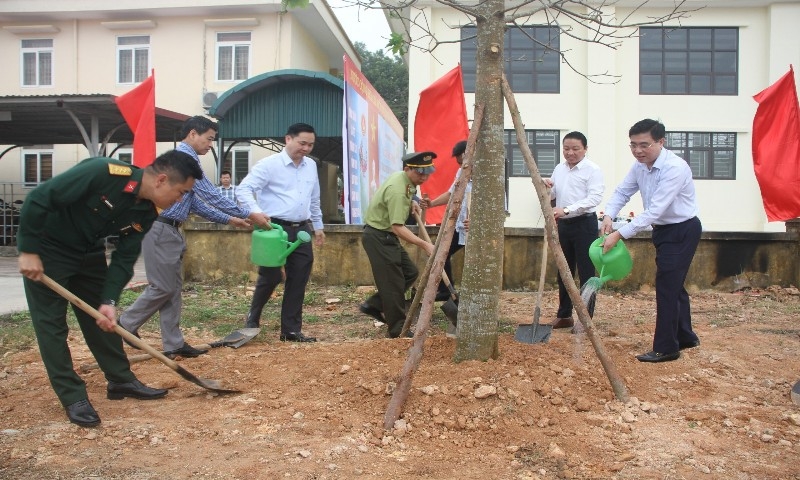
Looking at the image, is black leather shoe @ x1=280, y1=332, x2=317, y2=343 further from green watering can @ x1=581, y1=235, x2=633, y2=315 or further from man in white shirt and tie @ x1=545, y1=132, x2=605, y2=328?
green watering can @ x1=581, y1=235, x2=633, y2=315

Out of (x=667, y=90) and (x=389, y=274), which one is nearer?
(x=389, y=274)

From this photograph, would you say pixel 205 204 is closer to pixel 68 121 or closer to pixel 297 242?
pixel 297 242

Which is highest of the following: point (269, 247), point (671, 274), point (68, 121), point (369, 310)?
point (68, 121)

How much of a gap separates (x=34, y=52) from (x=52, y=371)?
723 inches

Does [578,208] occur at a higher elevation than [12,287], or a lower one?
higher

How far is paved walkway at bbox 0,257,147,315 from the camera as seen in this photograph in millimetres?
7387

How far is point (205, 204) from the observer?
16.5ft

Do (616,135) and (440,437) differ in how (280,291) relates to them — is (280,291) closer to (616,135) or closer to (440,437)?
(440,437)

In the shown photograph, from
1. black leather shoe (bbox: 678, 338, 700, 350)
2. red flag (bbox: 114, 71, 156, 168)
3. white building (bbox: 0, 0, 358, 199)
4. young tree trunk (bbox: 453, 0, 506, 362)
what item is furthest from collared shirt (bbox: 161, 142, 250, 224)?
white building (bbox: 0, 0, 358, 199)

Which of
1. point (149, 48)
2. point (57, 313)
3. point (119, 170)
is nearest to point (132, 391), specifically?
point (57, 313)

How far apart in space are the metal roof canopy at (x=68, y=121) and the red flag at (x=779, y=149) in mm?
10260

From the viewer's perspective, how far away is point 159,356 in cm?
363

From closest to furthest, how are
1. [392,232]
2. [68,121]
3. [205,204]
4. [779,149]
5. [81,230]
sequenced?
[81,230]
[205,204]
[392,232]
[779,149]
[68,121]

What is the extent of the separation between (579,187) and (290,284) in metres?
2.70
